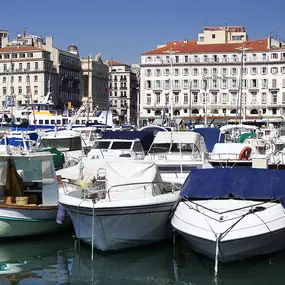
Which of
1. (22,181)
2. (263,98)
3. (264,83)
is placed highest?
(264,83)

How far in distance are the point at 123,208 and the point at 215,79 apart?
93.3 m

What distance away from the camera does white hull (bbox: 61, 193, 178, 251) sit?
17344 mm

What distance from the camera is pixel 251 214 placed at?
1627 centimetres

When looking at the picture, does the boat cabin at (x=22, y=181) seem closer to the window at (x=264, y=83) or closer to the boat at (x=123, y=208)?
the boat at (x=123, y=208)

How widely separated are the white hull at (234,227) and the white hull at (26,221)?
177 inches

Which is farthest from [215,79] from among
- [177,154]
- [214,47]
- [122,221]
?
[122,221]

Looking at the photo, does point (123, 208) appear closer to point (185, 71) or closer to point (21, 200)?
point (21, 200)

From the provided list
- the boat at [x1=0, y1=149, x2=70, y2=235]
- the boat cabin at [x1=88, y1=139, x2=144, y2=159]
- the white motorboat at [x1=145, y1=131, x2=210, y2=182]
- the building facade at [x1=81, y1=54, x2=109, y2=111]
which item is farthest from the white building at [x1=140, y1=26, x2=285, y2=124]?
the boat at [x1=0, y1=149, x2=70, y2=235]

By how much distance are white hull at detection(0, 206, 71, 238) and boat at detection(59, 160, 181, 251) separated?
3.22 ft

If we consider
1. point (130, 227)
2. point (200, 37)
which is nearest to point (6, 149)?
point (130, 227)

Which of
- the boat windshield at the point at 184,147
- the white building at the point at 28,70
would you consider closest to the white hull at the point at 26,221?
the boat windshield at the point at 184,147

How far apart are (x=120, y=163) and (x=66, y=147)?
1336 centimetres

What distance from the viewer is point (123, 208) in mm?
17234

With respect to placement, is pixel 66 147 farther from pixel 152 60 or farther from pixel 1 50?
pixel 1 50
